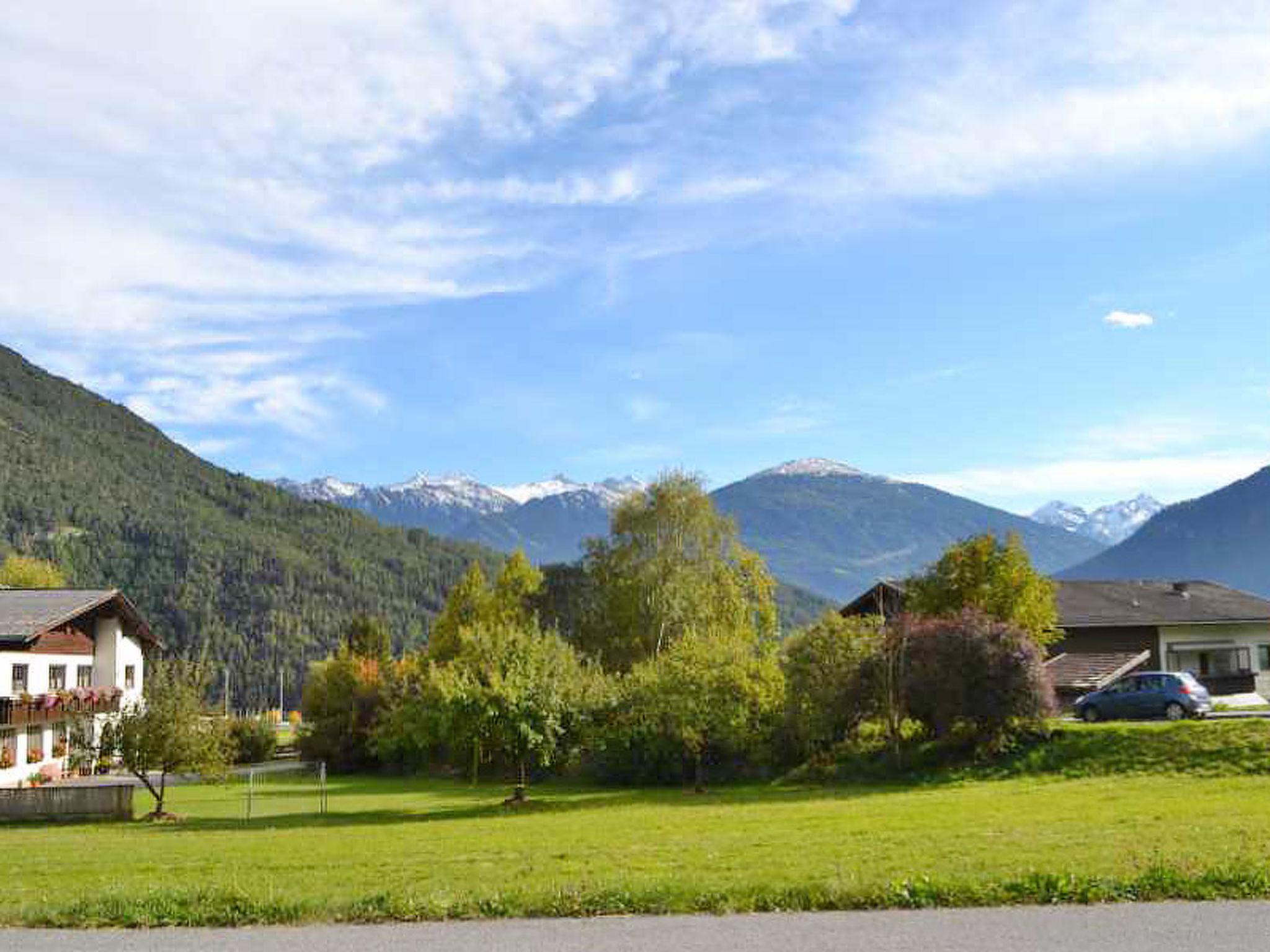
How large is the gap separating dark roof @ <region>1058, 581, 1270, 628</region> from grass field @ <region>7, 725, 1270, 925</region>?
81.1 ft

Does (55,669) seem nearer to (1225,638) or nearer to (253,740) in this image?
(253,740)

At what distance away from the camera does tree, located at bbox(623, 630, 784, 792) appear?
3638 centimetres

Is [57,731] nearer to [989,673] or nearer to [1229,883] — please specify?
[989,673]

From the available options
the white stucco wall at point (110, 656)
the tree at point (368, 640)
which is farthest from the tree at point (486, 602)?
the white stucco wall at point (110, 656)

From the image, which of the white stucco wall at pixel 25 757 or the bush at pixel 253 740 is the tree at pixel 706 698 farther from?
the bush at pixel 253 740

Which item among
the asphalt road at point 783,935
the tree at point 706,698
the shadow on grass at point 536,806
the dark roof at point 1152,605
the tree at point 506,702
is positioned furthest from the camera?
the dark roof at point 1152,605

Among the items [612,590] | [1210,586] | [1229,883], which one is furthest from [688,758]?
[1210,586]

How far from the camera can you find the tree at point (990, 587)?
41750 mm

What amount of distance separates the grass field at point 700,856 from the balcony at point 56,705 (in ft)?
63.1

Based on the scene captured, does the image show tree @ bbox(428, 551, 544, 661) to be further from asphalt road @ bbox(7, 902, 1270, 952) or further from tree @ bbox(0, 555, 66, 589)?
asphalt road @ bbox(7, 902, 1270, 952)

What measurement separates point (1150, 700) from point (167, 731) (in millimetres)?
32435

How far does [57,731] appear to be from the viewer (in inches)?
2189

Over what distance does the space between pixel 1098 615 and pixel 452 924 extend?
49426mm

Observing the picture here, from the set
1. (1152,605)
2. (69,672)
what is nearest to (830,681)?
(1152,605)
